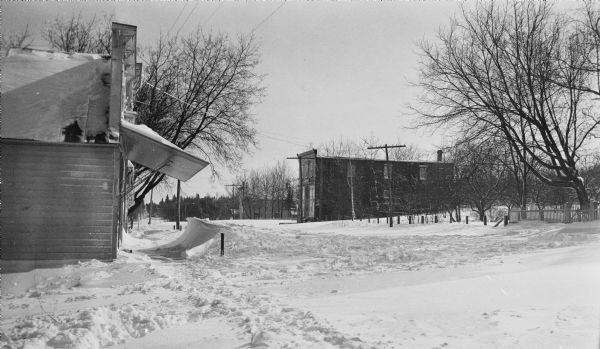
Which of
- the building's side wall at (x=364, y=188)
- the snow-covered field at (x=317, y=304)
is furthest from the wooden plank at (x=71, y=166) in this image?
the building's side wall at (x=364, y=188)

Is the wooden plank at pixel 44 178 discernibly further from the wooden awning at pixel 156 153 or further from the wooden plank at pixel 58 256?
the wooden plank at pixel 58 256

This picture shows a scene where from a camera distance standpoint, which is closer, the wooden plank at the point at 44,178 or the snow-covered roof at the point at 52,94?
the wooden plank at the point at 44,178

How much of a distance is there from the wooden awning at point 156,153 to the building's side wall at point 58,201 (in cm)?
78

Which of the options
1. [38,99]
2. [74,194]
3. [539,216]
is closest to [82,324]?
[74,194]

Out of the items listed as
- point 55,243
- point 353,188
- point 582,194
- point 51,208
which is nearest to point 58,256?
point 55,243

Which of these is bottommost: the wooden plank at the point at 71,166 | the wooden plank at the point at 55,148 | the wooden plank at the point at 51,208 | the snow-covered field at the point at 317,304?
Result: the snow-covered field at the point at 317,304

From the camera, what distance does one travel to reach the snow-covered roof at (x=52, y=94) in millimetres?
13406

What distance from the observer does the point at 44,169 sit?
1326cm

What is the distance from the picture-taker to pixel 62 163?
13.4 meters

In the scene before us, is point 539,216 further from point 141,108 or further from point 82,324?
point 82,324

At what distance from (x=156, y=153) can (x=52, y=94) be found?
10.6 feet

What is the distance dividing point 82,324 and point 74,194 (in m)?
7.98

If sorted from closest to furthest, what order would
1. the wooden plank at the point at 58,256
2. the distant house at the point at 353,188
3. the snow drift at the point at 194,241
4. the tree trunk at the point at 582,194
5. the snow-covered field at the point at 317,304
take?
the snow-covered field at the point at 317,304 < the wooden plank at the point at 58,256 < the snow drift at the point at 194,241 < the tree trunk at the point at 582,194 < the distant house at the point at 353,188

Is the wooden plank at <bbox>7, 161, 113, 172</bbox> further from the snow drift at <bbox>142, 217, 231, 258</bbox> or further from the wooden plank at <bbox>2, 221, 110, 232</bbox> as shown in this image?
the snow drift at <bbox>142, 217, 231, 258</bbox>
